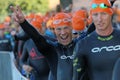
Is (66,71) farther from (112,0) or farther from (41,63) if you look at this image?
(41,63)

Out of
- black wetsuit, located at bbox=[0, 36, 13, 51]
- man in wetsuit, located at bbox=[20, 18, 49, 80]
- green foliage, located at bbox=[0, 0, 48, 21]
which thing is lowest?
green foliage, located at bbox=[0, 0, 48, 21]

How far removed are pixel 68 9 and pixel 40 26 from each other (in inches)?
29.2

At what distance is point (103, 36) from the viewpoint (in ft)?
21.0

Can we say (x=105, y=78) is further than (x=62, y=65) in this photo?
No

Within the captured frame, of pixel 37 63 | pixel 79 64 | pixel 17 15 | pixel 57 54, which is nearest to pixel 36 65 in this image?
pixel 37 63

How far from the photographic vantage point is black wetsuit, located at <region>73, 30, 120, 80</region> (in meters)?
6.30

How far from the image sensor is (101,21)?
632 centimetres

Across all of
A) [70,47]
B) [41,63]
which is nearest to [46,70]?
[41,63]

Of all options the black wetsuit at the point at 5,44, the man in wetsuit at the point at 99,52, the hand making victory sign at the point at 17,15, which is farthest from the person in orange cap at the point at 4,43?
the man in wetsuit at the point at 99,52

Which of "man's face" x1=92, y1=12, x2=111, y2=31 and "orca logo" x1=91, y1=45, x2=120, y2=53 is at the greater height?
"man's face" x1=92, y1=12, x2=111, y2=31

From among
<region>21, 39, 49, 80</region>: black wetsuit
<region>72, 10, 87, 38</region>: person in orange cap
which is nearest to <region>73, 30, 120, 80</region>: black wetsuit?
<region>72, 10, 87, 38</region>: person in orange cap

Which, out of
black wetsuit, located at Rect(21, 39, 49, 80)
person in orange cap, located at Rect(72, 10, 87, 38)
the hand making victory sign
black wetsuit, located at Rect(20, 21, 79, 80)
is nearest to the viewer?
the hand making victory sign

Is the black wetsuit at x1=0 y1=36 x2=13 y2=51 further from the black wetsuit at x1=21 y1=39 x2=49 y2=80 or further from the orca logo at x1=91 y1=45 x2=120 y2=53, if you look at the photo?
the orca logo at x1=91 y1=45 x2=120 y2=53

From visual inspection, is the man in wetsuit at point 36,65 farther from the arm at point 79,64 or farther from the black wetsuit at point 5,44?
the black wetsuit at point 5,44
